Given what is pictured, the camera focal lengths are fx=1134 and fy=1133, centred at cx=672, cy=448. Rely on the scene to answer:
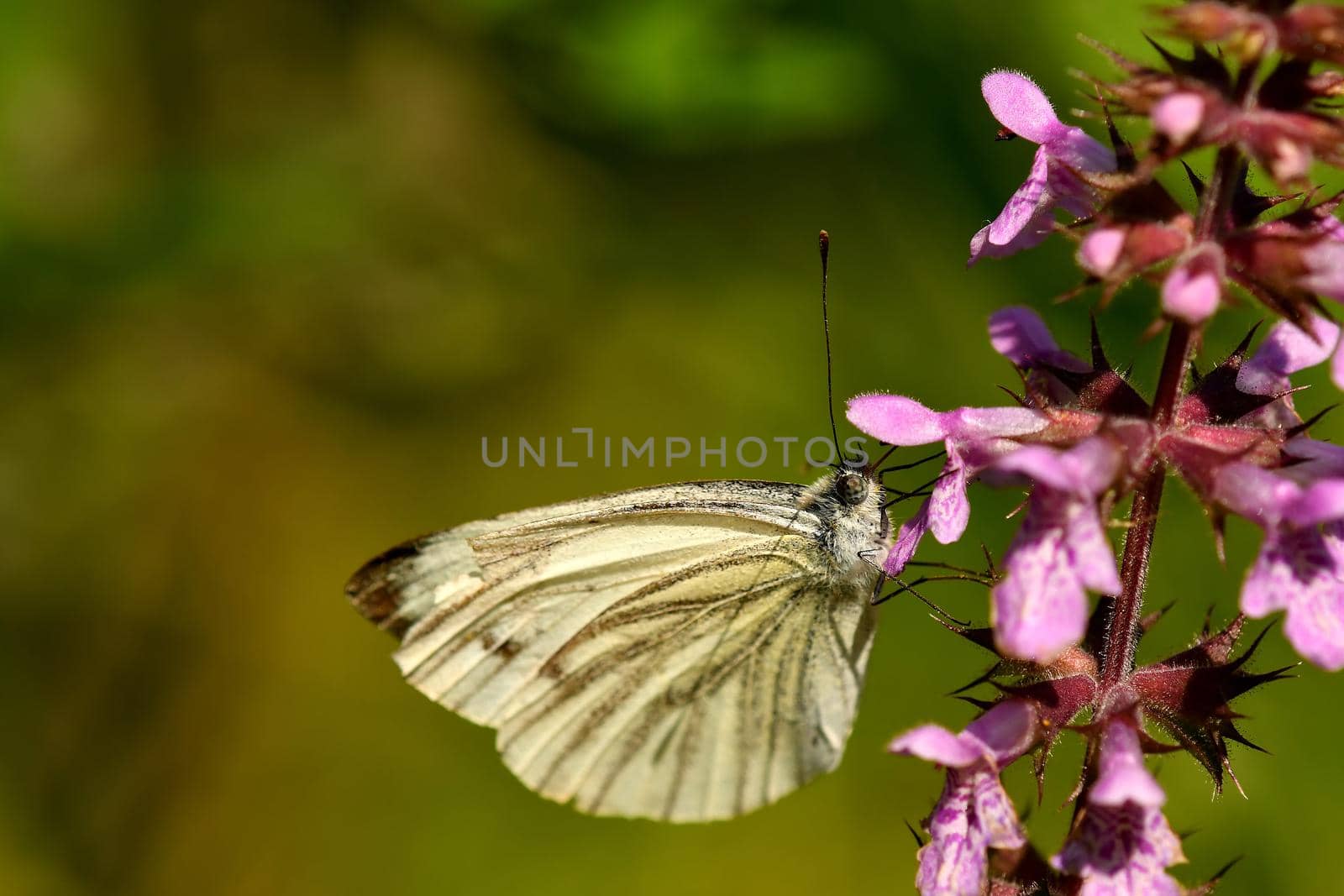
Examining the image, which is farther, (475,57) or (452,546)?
(475,57)

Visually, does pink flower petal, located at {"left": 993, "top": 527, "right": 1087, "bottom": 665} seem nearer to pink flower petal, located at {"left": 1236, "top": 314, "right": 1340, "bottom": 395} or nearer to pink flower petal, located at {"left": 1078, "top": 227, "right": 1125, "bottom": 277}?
pink flower petal, located at {"left": 1078, "top": 227, "right": 1125, "bottom": 277}

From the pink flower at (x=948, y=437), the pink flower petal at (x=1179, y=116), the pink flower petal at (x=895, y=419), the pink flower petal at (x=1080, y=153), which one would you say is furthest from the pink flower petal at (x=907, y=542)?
the pink flower petal at (x=1179, y=116)

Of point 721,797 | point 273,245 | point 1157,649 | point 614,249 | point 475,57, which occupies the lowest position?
point 721,797

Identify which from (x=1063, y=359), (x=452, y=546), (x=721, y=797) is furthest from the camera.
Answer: (x=452, y=546)

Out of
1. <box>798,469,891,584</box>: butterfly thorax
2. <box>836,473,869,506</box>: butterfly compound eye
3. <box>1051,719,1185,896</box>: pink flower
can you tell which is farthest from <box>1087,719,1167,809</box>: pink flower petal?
<box>836,473,869,506</box>: butterfly compound eye

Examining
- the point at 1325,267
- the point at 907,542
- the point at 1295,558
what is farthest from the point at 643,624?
the point at 1325,267

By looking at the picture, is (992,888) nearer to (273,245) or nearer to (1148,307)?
(1148,307)

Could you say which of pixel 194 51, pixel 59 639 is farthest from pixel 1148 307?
pixel 59 639
